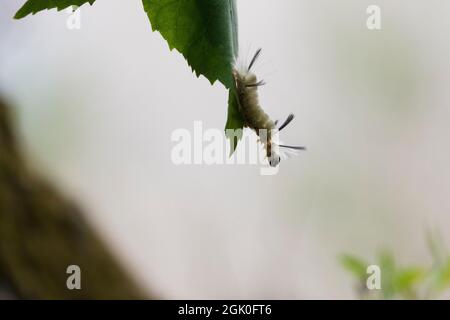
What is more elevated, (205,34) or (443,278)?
(205,34)

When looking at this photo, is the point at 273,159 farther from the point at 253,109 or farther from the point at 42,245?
the point at 42,245

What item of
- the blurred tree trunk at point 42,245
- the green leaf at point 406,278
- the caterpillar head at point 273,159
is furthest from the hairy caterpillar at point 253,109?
the blurred tree trunk at point 42,245

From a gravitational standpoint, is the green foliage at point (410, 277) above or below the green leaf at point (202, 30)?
below

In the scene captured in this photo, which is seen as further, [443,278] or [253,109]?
[443,278]

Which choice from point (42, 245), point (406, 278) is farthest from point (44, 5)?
point (42, 245)

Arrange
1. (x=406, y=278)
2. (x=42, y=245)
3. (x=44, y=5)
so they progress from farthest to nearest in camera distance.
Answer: (x=42, y=245) → (x=406, y=278) → (x=44, y=5)

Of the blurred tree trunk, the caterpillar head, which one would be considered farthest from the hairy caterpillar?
the blurred tree trunk

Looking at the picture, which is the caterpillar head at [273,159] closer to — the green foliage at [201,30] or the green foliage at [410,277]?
the green foliage at [201,30]
